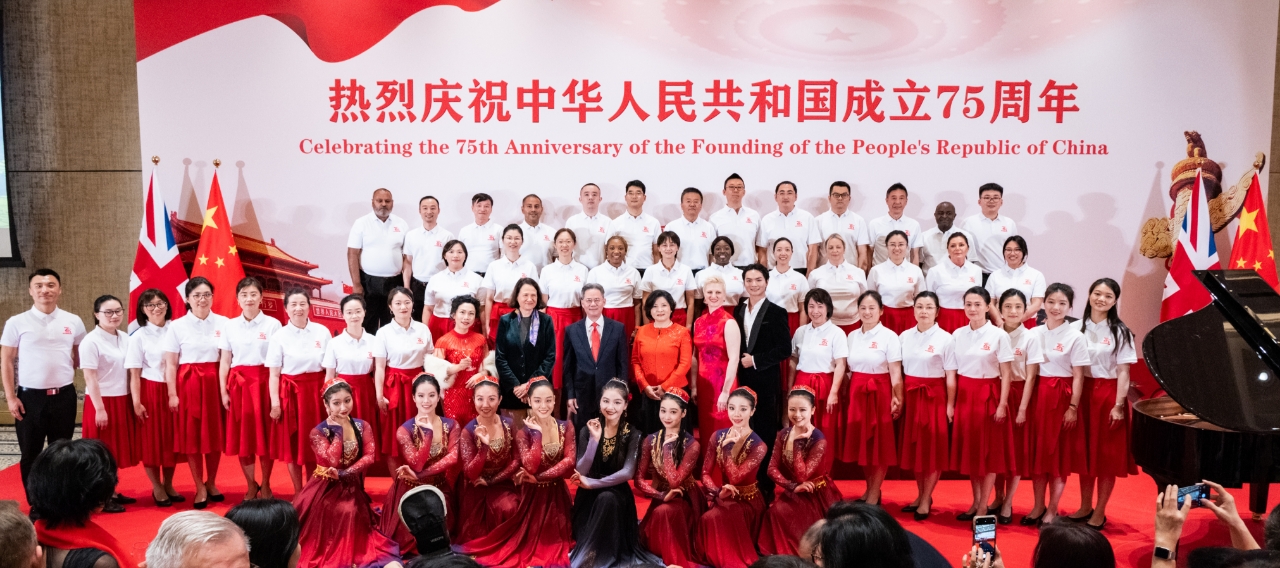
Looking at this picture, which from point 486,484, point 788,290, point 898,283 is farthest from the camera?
point 898,283

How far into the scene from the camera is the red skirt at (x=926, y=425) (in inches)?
213

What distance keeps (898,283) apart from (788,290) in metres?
0.74

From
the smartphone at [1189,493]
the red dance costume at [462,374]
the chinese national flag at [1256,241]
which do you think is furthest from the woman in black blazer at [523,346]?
the chinese national flag at [1256,241]

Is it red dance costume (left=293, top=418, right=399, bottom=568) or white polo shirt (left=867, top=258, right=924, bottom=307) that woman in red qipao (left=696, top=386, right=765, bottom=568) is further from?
white polo shirt (left=867, top=258, right=924, bottom=307)

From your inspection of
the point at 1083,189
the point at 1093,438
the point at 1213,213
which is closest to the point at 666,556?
the point at 1093,438

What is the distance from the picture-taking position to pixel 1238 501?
223 inches

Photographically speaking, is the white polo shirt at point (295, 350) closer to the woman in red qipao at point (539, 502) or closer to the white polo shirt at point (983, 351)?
the woman in red qipao at point (539, 502)

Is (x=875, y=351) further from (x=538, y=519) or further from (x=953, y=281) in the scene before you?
(x=538, y=519)

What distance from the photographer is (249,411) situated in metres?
5.58

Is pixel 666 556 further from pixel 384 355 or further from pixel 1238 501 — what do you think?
pixel 1238 501

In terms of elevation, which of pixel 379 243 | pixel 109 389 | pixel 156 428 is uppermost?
pixel 379 243

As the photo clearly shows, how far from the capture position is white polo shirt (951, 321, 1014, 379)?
207 inches

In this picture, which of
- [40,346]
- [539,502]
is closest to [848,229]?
[539,502]

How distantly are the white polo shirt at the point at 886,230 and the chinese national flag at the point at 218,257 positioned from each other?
14.7ft
